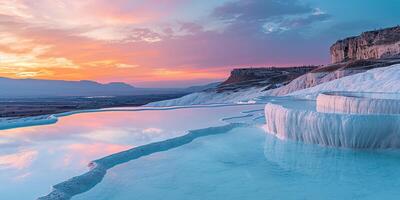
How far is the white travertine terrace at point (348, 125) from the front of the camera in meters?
7.16

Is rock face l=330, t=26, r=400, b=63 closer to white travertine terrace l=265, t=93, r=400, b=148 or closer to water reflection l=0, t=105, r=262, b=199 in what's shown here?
white travertine terrace l=265, t=93, r=400, b=148

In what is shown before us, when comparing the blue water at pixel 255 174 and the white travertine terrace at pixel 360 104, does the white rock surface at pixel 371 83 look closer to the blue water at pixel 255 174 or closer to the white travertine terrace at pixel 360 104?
the white travertine terrace at pixel 360 104

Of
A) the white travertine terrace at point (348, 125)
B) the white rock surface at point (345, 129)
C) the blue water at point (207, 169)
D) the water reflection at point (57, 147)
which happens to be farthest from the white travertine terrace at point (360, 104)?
the water reflection at point (57, 147)

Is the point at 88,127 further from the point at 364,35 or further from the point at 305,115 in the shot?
the point at 364,35

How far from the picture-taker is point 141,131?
984cm

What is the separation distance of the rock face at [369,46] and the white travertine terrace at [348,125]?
1639 inches

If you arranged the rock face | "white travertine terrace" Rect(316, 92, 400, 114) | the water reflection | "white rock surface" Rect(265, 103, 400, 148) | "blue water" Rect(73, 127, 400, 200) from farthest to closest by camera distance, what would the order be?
the rock face → "white travertine terrace" Rect(316, 92, 400, 114) → "white rock surface" Rect(265, 103, 400, 148) → the water reflection → "blue water" Rect(73, 127, 400, 200)

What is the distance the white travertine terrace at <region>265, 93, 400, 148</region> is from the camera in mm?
7156

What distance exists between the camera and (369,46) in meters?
59.2

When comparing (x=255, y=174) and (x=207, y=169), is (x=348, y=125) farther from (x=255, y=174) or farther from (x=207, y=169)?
(x=207, y=169)

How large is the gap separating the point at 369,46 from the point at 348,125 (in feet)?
187

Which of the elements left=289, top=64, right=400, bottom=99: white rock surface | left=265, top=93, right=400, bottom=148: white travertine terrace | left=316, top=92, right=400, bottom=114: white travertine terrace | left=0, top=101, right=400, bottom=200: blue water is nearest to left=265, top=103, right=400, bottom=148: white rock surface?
left=265, top=93, right=400, bottom=148: white travertine terrace

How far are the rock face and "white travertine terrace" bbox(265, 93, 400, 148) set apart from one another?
41620 millimetres

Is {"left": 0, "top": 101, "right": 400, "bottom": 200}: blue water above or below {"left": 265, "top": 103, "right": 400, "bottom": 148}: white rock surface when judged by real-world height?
below
